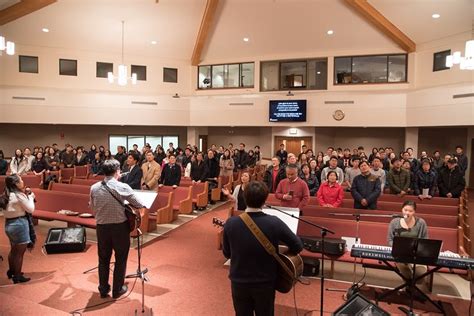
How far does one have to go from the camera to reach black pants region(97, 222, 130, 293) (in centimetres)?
410

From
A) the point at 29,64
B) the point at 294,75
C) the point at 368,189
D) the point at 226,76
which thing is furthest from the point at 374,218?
the point at 29,64

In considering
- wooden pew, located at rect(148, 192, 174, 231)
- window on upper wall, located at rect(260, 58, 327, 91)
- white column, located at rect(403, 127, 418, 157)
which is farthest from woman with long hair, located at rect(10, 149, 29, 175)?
white column, located at rect(403, 127, 418, 157)

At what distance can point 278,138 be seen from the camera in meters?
16.3

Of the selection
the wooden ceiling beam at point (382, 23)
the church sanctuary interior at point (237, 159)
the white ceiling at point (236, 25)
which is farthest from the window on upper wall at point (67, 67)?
the wooden ceiling beam at point (382, 23)

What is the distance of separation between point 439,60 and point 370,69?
2.39 meters

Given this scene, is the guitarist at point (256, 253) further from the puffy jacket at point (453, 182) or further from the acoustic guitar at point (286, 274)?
the puffy jacket at point (453, 182)

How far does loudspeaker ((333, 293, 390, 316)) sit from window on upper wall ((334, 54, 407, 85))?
475 inches

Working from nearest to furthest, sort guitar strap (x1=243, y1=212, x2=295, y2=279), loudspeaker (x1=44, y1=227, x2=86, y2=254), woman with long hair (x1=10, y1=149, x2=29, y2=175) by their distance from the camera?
guitar strap (x1=243, y1=212, x2=295, y2=279)
loudspeaker (x1=44, y1=227, x2=86, y2=254)
woman with long hair (x1=10, y1=149, x2=29, y2=175)

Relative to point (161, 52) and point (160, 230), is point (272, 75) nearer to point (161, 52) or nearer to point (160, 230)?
point (161, 52)

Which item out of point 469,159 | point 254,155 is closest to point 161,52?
point 254,155

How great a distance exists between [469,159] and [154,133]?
13.1 metres

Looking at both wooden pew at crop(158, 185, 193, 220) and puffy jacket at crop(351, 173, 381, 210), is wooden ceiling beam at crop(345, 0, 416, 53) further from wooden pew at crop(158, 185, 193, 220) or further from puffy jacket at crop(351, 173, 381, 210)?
wooden pew at crop(158, 185, 193, 220)

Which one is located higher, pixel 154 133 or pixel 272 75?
pixel 272 75

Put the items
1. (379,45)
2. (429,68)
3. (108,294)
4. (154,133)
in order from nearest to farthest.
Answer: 1. (108,294)
2. (429,68)
3. (379,45)
4. (154,133)
